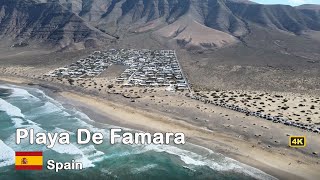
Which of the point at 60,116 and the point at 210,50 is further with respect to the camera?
the point at 210,50

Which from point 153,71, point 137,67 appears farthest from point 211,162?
point 137,67

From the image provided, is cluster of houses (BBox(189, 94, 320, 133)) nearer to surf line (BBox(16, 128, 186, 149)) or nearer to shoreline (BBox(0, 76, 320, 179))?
shoreline (BBox(0, 76, 320, 179))

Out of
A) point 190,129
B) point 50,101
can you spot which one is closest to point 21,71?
point 50,101

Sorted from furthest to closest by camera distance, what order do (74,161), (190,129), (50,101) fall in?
1. (50,101)
2. (190,129)
3. (74,161)

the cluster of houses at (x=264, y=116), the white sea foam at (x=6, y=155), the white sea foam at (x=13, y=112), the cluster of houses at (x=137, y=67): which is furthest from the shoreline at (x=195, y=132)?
the cluster of houses at (x=137, y=67)

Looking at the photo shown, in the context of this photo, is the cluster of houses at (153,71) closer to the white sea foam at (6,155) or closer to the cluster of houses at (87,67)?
the cluster of houses at (87,67)

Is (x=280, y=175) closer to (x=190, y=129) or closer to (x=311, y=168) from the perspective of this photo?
(x=311, y=168)

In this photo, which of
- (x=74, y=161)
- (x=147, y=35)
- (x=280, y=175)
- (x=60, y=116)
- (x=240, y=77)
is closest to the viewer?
(x=280, y=175)
